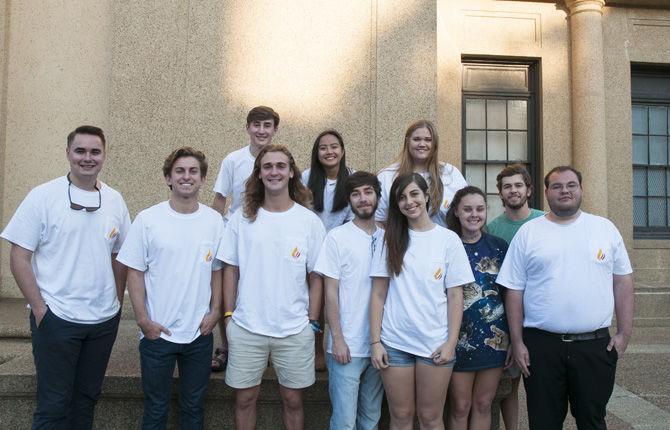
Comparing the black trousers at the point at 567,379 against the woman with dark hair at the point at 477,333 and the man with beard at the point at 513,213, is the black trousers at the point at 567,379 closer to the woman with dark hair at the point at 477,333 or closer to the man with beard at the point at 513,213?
the woman with dark hair at the point at 477,333

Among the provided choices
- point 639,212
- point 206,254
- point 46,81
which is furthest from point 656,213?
point 46,81

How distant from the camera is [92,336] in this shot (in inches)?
132

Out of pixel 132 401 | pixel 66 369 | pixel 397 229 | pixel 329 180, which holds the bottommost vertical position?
pixel 132 401

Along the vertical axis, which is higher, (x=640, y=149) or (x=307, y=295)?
(x=640, y=149)

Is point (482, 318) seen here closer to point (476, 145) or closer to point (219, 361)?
point (219, 361)

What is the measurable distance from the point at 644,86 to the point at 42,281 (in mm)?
9598

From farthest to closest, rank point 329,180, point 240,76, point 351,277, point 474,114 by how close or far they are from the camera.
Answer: point 474,114
point 240,76
point 329,180
point 351,277

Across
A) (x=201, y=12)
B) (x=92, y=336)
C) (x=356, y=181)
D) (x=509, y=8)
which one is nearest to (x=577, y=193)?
(x=356, y=181)

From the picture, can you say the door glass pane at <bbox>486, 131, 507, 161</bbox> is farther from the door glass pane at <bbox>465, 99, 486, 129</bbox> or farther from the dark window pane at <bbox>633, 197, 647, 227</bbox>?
the dark window pane at <bbox>633, 197, 647, 227</bbox>

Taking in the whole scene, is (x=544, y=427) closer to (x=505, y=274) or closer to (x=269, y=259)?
(x=505, y=274)

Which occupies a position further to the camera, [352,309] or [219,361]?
[219,361]

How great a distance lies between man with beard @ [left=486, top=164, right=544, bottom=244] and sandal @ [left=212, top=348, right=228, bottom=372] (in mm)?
2214

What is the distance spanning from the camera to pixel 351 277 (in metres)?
3.45

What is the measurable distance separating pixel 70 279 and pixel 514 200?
118 inches
